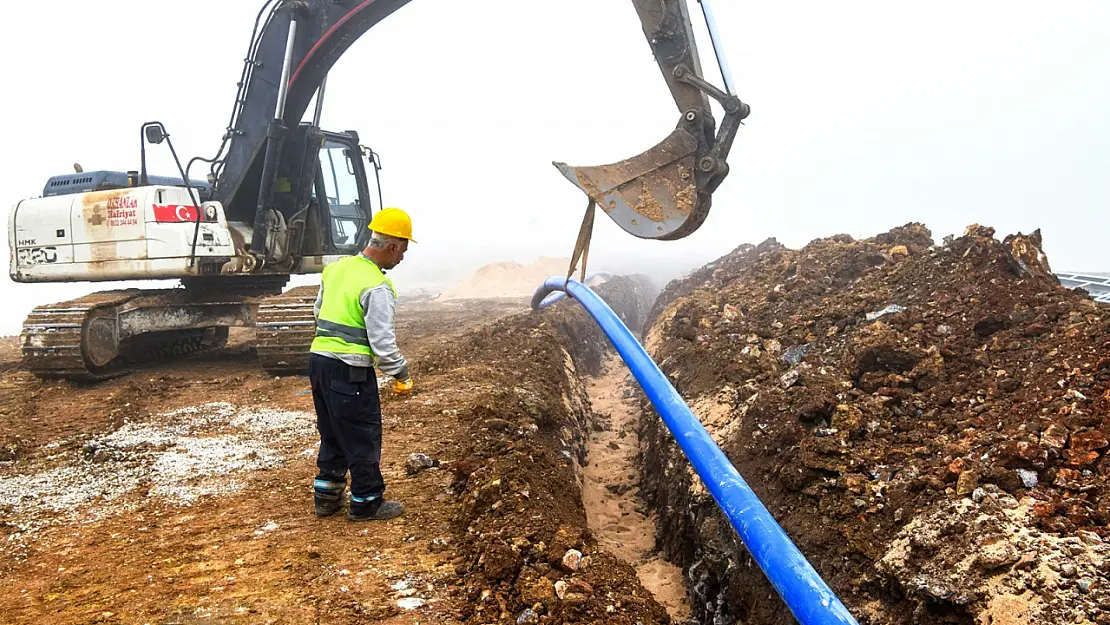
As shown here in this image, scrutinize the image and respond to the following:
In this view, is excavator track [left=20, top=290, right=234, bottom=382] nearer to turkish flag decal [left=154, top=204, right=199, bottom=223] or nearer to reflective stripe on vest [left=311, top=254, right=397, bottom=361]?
turkish flag decal [left=154, top=204, right=199, bottom=223]

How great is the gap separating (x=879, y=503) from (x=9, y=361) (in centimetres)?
1030

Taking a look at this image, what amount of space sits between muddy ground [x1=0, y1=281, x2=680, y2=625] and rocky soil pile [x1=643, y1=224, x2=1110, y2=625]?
0.78 metres

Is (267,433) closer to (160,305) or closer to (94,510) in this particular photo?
(94,510)

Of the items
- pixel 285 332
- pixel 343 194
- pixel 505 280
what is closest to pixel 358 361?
pixel 285 332

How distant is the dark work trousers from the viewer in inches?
146

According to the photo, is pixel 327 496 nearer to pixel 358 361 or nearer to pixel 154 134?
pixel 358 361

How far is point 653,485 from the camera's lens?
533 cm

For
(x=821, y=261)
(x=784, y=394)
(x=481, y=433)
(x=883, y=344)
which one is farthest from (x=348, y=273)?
(x=821, y=261)

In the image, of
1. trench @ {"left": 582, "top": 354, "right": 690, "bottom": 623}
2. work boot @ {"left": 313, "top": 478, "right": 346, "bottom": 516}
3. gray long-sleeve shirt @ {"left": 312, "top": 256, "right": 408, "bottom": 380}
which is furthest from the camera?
trench @ {"left": 582, "top": 354, "right": 690, "bottom": 623}

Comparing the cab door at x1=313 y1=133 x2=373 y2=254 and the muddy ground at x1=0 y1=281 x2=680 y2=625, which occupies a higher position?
the cab door at x1=313 y1=133 x2=373 y2=254

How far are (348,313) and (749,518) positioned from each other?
88.1 inches

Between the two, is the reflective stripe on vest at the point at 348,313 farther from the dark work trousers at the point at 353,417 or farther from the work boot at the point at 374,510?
the work boot at the point at 374,510

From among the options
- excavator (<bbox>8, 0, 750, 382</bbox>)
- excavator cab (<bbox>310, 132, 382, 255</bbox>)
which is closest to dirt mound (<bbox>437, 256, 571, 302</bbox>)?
excavator cab (<bbox>310, 132, 382, 255</bbox>)

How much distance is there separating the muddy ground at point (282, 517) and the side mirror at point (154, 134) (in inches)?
95.0
